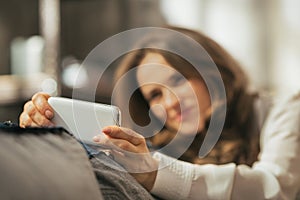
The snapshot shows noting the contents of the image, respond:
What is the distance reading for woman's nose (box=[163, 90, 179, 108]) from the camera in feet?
4.15

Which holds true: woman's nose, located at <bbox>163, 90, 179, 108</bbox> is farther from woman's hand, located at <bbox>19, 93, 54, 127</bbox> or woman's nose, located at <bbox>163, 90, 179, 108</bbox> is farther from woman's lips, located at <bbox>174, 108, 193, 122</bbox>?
woman's hand, located at <bbox>19, 93, 54, 127</bbox>

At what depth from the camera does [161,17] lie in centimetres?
316

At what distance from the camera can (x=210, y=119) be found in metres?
1.29

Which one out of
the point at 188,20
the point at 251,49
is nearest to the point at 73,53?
the point at 188,20

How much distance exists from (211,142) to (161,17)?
6.50ft

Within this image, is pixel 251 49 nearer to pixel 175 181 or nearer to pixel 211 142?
pixel 211 142

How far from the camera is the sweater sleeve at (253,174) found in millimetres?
849

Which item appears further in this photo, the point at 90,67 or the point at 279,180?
the point at 90,67

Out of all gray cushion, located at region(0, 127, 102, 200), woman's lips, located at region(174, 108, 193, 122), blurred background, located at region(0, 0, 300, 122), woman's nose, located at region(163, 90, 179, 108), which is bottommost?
blurred background, located at region(0, 0, 300, 122)

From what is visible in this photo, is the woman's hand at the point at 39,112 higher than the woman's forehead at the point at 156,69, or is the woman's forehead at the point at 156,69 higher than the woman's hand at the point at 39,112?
the woman's hand at the point at 39,112

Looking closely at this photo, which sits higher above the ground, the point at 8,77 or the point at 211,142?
the point at 211,142

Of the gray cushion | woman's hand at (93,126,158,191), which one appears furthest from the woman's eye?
the gray cushion

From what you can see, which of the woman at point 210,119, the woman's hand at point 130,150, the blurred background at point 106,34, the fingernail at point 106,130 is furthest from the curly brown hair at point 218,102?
the blurred background at point 106,34

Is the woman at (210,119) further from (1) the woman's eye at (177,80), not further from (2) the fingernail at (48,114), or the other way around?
(2) the fingernail at (48,114)
